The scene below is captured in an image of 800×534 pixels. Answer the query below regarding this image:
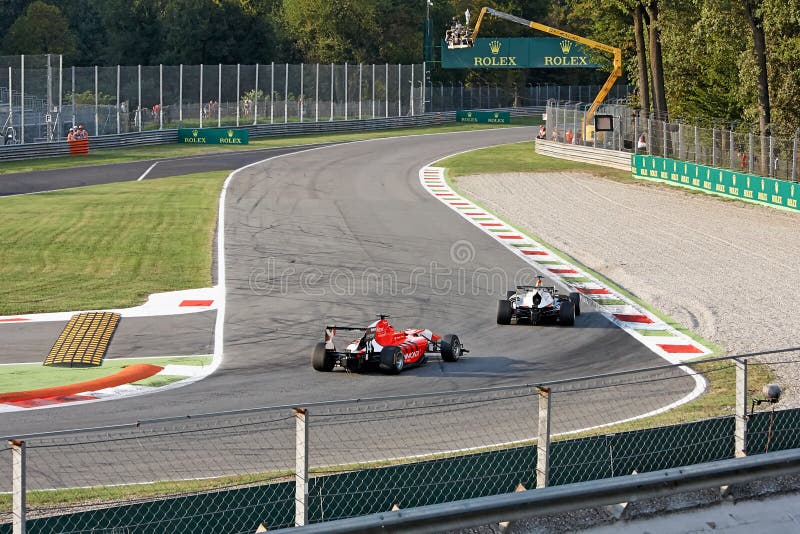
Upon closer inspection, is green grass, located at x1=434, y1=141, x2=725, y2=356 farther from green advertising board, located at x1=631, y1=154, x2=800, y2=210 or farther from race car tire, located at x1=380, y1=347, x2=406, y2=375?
race car tire, located at x1=380, y1=347, x2=406, y2=375

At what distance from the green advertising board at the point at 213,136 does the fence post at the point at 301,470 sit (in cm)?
5238

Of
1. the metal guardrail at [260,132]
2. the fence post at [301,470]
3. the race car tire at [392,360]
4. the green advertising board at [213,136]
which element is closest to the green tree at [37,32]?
the metal guardrail at [260,132]

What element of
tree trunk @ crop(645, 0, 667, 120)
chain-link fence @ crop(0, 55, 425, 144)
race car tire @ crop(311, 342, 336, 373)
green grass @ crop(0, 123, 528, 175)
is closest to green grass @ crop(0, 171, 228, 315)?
race car tire @ crop(311, 342, 336, 373)

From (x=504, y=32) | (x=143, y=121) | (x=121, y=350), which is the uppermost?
(x=504, y=32)

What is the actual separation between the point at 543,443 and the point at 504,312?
1041 centimetres

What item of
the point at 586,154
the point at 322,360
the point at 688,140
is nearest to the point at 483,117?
the point at 586,154

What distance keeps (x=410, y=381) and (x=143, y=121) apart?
146ft

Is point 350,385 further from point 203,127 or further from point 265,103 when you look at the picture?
point 265,103

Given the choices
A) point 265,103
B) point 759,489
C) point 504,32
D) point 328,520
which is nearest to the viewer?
point 328,520

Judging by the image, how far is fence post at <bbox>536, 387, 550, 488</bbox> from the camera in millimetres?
9000

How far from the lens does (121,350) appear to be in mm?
18234

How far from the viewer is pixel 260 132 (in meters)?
64.2

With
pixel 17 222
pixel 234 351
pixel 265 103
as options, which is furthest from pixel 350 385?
pixel 265 103

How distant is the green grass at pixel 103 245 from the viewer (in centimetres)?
2294
